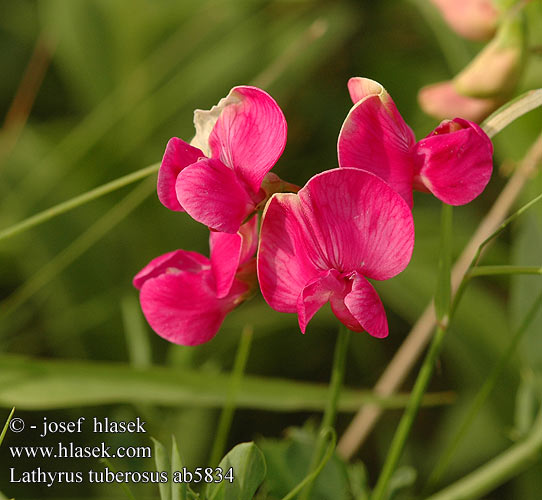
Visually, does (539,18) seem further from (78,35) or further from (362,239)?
(78,35)

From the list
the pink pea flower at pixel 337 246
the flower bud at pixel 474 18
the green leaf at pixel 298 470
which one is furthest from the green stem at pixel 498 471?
the flower bud at pixel 474 18

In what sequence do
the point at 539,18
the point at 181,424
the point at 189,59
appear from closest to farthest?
the point at 539,18 → the point at 181,424 → the point at 189,59

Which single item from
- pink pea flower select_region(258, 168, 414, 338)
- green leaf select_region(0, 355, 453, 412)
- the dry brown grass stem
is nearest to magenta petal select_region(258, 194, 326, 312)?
pink pea flower select_region(258, 168, 414, 338)

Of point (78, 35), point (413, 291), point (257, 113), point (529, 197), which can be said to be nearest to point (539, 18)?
point (529, 197)

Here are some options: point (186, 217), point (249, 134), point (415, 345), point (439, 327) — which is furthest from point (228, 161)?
point (186, 217)

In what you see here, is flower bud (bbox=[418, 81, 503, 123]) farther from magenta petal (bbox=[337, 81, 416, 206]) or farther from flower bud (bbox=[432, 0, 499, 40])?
magenta petal (bbox=[337, 81, 416, 206])

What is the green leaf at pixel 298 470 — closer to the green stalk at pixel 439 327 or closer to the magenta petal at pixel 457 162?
the green stalk at pixel 439 327
